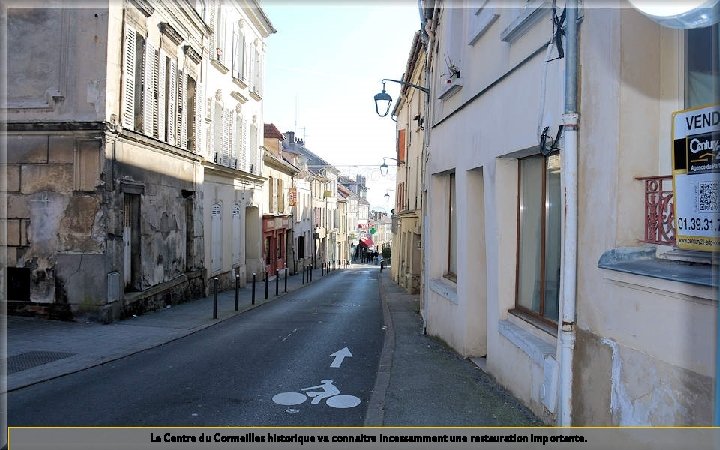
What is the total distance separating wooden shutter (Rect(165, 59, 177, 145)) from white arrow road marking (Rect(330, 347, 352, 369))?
8.71m

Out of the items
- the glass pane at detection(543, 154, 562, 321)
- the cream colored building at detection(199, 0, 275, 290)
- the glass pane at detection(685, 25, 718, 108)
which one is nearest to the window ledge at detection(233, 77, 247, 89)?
the cream colored building at detection(199, 0, 275, 290)

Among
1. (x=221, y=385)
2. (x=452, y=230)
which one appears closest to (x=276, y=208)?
(x=452, y=230)

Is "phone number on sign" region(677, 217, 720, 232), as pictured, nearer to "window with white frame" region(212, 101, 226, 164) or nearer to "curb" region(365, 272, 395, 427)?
"curb" region(365, 272, 395, 427)

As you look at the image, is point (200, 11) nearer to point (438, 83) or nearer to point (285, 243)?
point (438, 83)

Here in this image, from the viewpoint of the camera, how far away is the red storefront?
2956 cm

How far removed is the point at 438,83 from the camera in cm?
1109

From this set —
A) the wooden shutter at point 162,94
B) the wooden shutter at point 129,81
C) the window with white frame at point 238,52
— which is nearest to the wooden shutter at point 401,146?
the window with white frame at point 238,52

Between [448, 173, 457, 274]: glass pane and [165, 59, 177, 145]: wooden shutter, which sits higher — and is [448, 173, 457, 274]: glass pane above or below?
below

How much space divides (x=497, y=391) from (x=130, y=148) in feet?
31.3

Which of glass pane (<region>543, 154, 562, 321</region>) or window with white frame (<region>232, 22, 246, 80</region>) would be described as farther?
window with white frame (<region>232, 22, 246, 80</region>)

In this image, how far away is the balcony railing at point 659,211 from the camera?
3.79 meters

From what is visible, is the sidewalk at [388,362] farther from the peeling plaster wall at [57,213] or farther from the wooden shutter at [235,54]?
the wooden shutter at [235,54]

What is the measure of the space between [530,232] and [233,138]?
18.1 meters

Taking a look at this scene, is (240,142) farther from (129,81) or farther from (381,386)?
(381,386)
